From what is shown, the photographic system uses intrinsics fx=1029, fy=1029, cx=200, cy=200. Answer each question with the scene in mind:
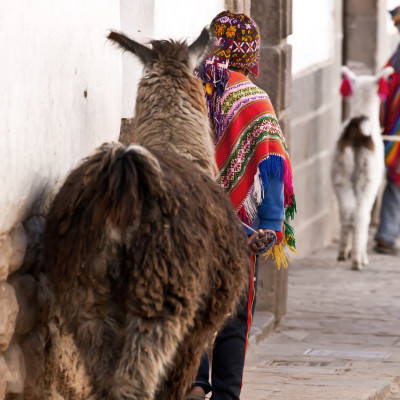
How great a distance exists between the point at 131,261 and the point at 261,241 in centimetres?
115

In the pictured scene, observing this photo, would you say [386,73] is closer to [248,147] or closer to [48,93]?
[248,147]

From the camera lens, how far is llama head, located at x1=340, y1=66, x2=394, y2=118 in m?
10.1

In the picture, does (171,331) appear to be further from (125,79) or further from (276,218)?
(125,79)

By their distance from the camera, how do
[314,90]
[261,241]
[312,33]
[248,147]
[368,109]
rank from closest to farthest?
[261,241] → [248,147] → [368,109] → [312,33] → [314,90]

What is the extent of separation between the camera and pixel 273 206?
445 cm

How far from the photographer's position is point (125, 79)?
5.29 m

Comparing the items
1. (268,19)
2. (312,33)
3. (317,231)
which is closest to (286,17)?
(268,19)

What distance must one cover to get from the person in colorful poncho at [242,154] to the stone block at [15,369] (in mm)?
1138

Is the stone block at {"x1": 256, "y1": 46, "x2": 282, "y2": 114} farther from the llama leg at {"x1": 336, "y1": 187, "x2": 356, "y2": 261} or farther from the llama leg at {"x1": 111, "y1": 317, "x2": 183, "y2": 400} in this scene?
the llama leg at {"x1": 111, "y1": 317, "x2": 183, "y2": 400}

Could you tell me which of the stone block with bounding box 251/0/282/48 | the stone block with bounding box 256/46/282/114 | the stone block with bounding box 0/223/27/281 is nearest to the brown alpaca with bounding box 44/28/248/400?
the stone block with bounding box 0/223/27/281

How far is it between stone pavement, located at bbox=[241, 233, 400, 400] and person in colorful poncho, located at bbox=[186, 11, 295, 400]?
73cm

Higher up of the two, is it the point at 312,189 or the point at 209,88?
the point at 209,88

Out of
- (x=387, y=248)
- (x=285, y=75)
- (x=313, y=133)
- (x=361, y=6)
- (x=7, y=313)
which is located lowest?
(x=387, y=248)

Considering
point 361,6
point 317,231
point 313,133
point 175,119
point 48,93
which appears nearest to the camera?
point 48,93
